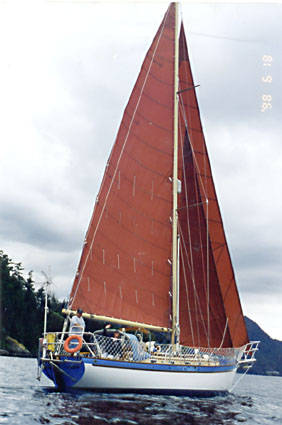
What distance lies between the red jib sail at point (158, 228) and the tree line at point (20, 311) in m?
62.0

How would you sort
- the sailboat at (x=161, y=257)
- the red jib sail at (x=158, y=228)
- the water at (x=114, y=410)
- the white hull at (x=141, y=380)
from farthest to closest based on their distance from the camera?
the red jib sail at (x=158, y=228) < the sailboat at (x=161, y=257) < the white hull at (x=141, y=380) < the water at (x=114, y=410)

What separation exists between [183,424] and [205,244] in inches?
464

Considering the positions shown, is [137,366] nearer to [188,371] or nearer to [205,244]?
[188,371]

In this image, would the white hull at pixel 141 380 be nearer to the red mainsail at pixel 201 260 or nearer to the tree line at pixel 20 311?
the red mainsail at pixel 201 260

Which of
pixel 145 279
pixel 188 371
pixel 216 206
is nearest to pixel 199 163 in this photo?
pixel 216 206

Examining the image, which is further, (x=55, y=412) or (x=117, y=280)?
(x=117, y=280)

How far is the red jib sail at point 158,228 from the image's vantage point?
20.9 m

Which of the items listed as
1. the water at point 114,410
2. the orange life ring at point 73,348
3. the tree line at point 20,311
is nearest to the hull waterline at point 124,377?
the water at point 114,410

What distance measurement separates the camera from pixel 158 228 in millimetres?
21859

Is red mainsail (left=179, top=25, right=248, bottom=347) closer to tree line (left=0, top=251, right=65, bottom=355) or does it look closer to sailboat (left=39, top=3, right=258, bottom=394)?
sailboat (left=39, top=3, right=258, bottom=394)

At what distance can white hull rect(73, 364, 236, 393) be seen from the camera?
17062mm

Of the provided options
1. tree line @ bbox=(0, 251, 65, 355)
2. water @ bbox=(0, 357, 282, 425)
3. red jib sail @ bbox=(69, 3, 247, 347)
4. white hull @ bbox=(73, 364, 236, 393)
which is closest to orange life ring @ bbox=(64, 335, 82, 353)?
white hull @ bbox=(73, 364, 236, 393)

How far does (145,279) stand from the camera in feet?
69.5

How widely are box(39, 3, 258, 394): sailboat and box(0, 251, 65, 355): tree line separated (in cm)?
6206
